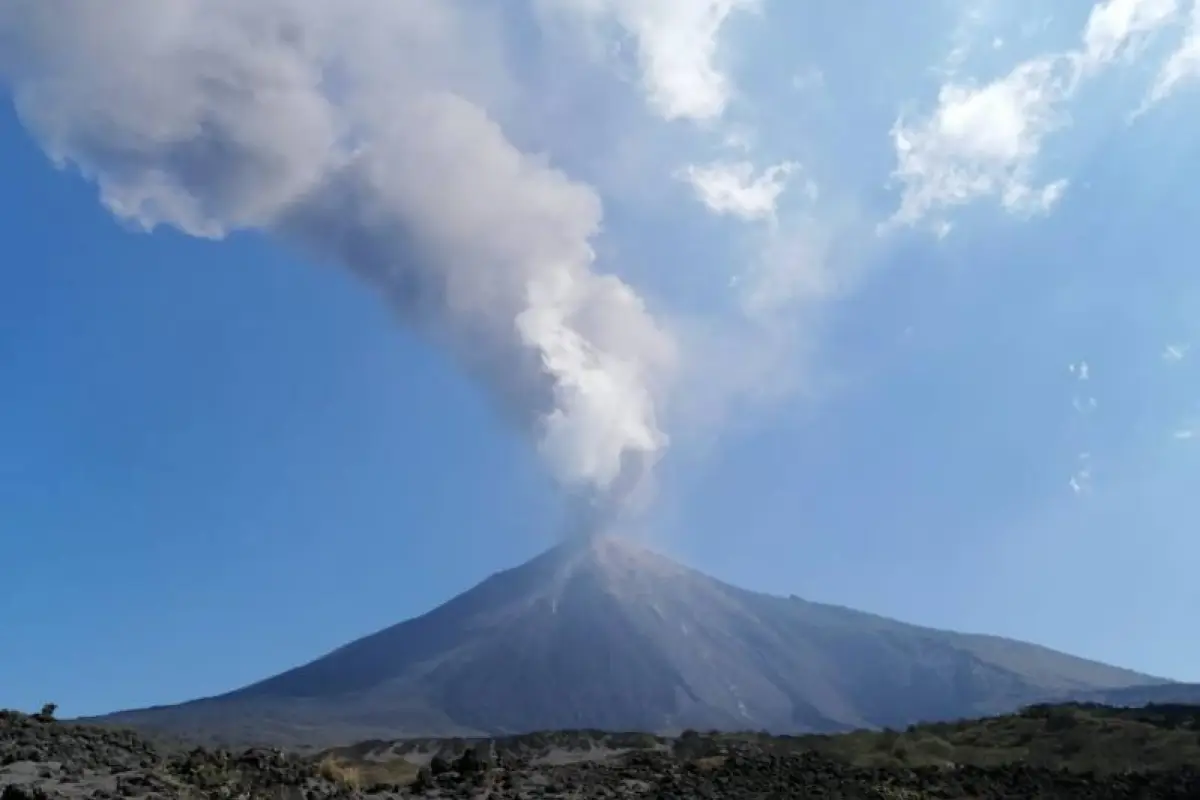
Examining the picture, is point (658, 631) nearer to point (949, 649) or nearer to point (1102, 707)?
point (949, 649)

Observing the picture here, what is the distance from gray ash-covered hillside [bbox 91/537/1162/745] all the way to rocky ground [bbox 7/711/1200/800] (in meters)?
56.1

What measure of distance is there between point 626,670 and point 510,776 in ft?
375

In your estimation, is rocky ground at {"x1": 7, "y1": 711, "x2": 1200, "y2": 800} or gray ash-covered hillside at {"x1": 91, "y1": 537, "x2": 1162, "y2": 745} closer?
rocky ground at {"x1": 7, "y1": 711, "x2": 1200, "y2": 800}

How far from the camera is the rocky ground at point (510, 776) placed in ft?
52.6

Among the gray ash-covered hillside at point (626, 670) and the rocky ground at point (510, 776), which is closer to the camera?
the rocky ground at point (510, 776)

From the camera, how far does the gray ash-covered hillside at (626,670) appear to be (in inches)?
4284

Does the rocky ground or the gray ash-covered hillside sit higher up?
the gray ash-covered hillside

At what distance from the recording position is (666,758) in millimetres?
26703

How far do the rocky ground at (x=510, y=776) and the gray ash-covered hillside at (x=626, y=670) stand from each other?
56.1 m

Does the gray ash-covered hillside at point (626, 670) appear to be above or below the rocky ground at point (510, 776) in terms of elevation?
above

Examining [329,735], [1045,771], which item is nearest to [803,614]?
[329,735]

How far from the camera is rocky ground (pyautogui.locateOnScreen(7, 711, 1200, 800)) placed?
52.6 feet

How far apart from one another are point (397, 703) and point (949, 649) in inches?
3739

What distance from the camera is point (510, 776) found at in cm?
2123
